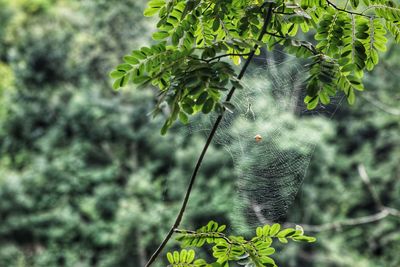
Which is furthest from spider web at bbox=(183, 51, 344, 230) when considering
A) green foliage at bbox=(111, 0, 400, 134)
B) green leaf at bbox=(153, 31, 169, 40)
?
green leaf at bbox=(153, 31, 169, 40)

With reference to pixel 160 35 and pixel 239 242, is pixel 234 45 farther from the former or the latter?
pixel 239 242

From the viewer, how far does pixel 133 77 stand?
0.96m

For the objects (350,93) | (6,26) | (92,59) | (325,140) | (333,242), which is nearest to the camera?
(350,93)

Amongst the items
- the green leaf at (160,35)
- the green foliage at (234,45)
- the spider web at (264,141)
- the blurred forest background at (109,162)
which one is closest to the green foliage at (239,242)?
the spider web at (264,141)

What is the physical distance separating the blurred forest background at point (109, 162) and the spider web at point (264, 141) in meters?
6.58

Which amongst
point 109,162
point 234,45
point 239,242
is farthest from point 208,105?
point 109,162

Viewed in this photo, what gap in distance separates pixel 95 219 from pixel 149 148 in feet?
5.20

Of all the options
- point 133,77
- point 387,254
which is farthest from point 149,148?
point 133,77

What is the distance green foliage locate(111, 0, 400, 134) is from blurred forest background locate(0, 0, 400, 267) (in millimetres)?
6739

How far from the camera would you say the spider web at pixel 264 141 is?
1.11m

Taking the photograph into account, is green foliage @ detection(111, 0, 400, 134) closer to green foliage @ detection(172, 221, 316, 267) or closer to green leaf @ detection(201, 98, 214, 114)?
green leaf @ detection(201, 98, 214, 114)

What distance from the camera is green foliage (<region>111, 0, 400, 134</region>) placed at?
0.87 metres

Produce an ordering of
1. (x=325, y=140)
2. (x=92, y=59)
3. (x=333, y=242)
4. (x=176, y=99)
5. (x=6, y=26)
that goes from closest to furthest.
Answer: (x=176, y=99) < (x=333, y=242) < (x=325, y=140) < (x=92, y=59) < (x=6, y=26)

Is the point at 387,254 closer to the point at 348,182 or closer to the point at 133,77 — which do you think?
the point at 348,182
